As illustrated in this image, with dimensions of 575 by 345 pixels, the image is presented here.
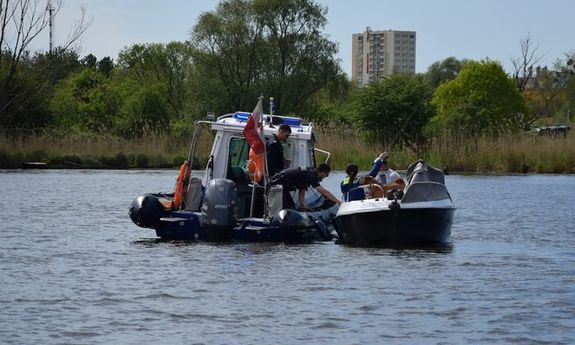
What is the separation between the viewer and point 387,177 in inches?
1030

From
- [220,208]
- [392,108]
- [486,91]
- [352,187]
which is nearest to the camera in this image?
[220,208]

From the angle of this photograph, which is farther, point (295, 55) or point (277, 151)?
point (295, 55)

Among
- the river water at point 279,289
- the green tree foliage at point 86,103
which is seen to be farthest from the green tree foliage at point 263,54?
the river water at point 279,289

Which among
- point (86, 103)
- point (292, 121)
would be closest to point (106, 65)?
point (86, 103)

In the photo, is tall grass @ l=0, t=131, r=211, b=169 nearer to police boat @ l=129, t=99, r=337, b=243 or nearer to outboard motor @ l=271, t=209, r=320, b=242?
police boat @ l=129, t=99, r=337, b=243

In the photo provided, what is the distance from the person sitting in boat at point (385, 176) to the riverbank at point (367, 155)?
26.8 metres

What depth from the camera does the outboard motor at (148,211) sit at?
25.3 m

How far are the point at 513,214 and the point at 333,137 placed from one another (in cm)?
2319

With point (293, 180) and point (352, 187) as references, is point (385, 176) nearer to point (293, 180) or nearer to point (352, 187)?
point (352, 187)

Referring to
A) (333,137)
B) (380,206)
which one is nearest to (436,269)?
(380,206)

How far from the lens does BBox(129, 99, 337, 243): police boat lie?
24125 millimetres

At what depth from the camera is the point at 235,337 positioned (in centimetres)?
1559

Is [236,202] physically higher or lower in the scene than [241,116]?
lower

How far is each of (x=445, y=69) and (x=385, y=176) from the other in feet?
563
